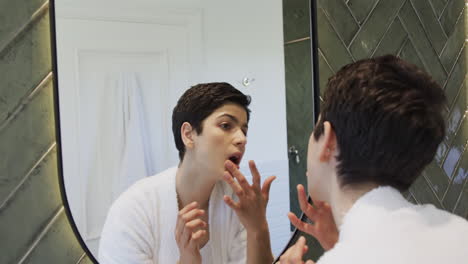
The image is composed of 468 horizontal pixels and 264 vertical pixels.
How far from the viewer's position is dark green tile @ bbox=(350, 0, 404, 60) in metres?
1.14

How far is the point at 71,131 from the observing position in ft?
2.36

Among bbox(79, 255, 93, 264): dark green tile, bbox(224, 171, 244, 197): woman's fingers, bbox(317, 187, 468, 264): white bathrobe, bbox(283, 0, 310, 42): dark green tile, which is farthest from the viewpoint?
bbox(283, 0, 310, 42): dark green tile

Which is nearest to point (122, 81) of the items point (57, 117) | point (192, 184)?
point (57, 117)

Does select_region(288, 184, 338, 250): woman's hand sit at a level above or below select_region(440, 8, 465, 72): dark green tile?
below

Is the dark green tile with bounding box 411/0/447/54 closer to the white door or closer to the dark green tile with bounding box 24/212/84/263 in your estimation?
the white door

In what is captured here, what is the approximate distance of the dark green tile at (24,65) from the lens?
67 centimetres

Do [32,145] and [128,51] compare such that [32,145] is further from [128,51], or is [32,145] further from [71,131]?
[128,51]

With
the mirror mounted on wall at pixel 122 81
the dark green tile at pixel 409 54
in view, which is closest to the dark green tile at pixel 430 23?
the dark green tile at pixel 409 54

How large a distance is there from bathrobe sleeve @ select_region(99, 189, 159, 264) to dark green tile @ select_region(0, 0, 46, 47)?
13.2 inches

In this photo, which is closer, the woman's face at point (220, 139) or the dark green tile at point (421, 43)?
the woman's face at point (220, 139)

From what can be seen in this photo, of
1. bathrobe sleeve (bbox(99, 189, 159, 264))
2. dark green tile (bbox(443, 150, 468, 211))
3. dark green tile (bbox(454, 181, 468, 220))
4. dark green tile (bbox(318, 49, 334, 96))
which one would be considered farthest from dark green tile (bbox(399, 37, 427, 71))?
bathrobe sleeve (bbox(99, 189, 159, 264))

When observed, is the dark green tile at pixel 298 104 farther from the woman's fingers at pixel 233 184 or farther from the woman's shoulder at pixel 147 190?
the woman's shoulder at pixel 147 190

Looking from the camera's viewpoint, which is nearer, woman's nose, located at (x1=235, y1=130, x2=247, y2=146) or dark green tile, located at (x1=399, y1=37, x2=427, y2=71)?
woman's nose, located at (x1=235, y1=130, x2=247, y2=146)

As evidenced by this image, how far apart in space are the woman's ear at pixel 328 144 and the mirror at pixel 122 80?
0.93ft
